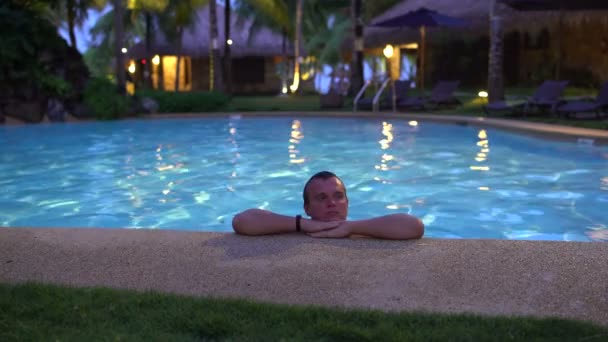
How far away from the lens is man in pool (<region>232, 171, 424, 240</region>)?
442 cm

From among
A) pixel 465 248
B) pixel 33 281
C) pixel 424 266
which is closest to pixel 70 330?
pixel 33 281

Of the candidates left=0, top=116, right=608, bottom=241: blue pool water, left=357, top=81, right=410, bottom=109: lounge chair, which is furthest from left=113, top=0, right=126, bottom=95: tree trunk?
left=357, top=81, right=410, bottom=109: lounge chair

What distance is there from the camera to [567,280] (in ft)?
11.7

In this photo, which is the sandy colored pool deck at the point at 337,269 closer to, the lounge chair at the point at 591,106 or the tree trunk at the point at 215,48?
the lounge chair at the point at 591,106

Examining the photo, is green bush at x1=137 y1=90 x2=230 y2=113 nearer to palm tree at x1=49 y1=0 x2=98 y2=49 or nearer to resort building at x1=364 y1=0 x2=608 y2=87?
palm tree at x1=49 y1=0 x2=98 y2=49

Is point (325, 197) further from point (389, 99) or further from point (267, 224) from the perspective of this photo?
point (389, 99)

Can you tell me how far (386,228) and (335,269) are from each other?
0.74 metres

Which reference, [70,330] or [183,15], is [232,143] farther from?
[183,15]

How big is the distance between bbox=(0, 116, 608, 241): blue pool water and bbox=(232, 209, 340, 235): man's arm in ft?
8.51

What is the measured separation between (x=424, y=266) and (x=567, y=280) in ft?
2.55

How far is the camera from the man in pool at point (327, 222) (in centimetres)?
442

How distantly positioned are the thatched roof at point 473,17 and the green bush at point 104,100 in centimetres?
837

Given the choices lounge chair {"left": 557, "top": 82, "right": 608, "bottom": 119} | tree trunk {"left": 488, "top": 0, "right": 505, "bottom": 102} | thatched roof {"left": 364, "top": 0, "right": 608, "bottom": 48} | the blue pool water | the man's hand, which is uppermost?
thatched roof {"left": 364, "top": 0, "right": 608, "bottom": 48}

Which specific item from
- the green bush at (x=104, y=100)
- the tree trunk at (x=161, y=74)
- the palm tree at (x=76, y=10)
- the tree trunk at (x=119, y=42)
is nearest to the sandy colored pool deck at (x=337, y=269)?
the green bush at (x=104, y=100)
